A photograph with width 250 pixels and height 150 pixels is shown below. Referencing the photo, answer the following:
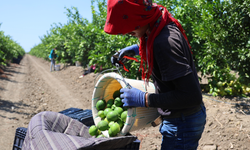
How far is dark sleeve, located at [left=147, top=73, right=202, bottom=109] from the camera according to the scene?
1.16m

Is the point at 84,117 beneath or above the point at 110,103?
beneath

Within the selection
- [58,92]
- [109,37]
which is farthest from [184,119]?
[58,92]

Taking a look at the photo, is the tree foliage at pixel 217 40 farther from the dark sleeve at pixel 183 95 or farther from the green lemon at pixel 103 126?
the dark sleeve at pixel 183 95

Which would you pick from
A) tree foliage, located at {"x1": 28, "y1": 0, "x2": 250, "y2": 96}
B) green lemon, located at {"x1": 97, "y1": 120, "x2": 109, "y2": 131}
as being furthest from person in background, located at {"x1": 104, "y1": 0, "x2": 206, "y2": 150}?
tree foliage, located at {"x1": 28, "y1": 0, "x2": 250, "y2": 96}

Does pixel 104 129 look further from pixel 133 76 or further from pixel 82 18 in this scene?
Result: pixel 82 18

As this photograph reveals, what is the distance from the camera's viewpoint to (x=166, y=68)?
45.8 inches

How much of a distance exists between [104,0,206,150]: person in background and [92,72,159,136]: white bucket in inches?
8.7

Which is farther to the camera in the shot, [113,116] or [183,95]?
[113,116]

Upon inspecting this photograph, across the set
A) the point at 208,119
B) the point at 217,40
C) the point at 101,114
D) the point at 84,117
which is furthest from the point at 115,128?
the point at 217,40

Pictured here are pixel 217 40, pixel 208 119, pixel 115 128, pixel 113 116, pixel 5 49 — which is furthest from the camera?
pixel 5 49

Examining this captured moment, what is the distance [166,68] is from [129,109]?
607mm

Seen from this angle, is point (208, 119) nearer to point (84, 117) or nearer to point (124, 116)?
point (84, 117)

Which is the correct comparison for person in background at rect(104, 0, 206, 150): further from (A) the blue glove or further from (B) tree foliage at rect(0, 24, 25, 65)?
(B) tree foliage at rect(0, 24, 25, 65)

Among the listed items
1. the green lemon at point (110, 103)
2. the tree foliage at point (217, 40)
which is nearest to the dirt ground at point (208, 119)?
the tree foliage at point (217, 40)
